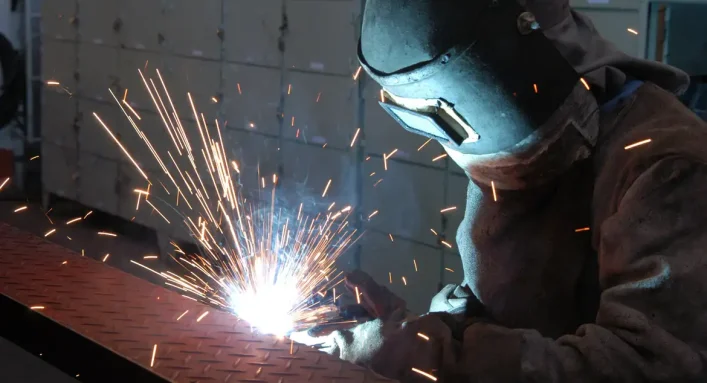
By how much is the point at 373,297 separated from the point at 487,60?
543 mm

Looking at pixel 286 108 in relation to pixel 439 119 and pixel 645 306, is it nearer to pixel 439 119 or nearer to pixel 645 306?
pixel 439 119

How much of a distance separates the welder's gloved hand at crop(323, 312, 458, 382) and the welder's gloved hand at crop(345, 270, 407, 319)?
0.31m

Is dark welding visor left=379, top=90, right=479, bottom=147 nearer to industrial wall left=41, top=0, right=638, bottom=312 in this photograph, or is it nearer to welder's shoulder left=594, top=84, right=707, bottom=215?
welder's shoulder left=594, top=84, right=707, bottom=215

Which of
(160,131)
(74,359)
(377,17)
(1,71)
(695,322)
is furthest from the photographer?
(1,71)

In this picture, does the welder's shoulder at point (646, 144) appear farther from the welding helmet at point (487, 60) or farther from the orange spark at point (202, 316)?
the orange spark at point (202, 316)

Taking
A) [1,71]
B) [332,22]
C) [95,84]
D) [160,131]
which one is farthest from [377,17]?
[1,71]

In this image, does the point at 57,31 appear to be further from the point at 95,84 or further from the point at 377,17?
the point at 377,17

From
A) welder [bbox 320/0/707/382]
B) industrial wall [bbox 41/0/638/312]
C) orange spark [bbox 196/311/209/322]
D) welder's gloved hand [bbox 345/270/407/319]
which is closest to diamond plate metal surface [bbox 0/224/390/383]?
orange spark [bbox 196/311/209/322]

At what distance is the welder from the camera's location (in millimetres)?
1044

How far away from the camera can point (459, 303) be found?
1518mm

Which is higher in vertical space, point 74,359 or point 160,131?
point 74,359

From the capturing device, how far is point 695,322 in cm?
103

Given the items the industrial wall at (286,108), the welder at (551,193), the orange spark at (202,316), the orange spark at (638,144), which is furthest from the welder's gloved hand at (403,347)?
the industrial wall at (286,108)

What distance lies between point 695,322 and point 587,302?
1.00 feet
